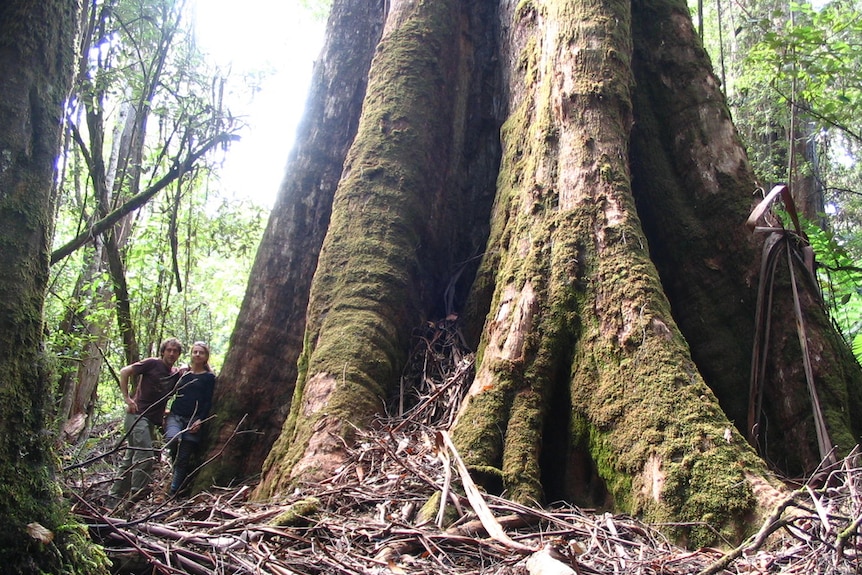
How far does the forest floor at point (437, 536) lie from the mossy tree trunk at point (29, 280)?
0.24 meters

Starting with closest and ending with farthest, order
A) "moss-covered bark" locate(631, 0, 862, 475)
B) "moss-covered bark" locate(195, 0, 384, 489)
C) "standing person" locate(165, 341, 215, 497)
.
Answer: "moss-covered bark" locate(631, 0, 862, 475) → "moss-covered bark" locate(195, 0, 384, 489) → "standing person" locate(165, 341, 215, 497)

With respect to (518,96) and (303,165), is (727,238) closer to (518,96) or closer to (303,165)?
(518,96)

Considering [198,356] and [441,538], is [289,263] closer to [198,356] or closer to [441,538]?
[198,356]

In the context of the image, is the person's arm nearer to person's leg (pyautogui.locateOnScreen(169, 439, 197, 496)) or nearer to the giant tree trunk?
person's leg (pyautogui.locateOnScreen(169, 439, 197, 496))

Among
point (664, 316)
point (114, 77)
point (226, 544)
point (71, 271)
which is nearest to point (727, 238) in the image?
point (664, 316)

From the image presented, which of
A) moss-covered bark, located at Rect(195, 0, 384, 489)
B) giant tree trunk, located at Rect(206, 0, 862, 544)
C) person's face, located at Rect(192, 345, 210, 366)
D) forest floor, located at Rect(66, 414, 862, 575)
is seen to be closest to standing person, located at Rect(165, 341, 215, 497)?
person's face, located at Rect(192, 345, 210, 366)

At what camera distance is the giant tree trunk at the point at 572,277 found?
2.85 m

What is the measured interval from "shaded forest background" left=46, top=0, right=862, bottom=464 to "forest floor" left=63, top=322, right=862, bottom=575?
2.25 meters

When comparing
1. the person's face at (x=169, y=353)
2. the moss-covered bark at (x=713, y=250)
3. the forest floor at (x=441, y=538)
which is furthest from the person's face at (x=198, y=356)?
the moss-covered bark at (x=713, y=250)

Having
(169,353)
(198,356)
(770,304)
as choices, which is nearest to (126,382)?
(169,353)

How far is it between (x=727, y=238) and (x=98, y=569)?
12.0ft

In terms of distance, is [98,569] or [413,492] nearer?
[98,569]

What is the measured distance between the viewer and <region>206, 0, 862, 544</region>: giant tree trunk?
2.85 metres

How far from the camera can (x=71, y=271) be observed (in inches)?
497
